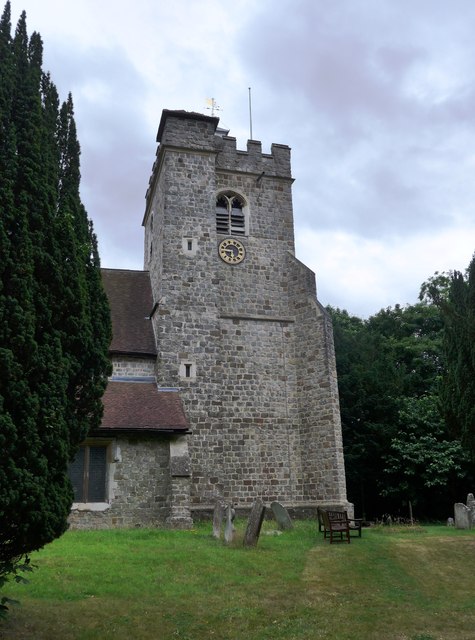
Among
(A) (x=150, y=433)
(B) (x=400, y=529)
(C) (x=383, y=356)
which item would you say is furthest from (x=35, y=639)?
(C) (x=383, y=356)

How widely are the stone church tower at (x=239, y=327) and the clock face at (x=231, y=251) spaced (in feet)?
0.13

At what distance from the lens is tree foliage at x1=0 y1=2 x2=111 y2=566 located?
7262 mm

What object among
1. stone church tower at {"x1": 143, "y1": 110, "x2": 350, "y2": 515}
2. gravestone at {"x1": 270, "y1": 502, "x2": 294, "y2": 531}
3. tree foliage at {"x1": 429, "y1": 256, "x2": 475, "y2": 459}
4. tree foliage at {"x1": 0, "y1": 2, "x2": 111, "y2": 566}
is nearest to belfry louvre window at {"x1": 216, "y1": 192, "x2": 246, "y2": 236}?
stone church tower at {"x1": 143, "y1": 110, "x2": 350, "y2": 515}

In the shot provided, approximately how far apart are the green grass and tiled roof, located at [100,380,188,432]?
11.0 feet

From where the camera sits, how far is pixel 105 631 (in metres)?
7.82

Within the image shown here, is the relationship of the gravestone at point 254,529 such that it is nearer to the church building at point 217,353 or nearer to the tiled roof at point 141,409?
the church building at point 217,353

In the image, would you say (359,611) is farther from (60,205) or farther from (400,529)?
(400,529)

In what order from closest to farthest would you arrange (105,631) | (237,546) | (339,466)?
(105,631)
(237,546)
(339,466)

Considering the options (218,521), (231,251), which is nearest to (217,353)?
(231,251)

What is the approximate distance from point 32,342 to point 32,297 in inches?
26.3

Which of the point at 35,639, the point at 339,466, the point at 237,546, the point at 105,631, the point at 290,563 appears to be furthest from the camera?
the point at 339,466

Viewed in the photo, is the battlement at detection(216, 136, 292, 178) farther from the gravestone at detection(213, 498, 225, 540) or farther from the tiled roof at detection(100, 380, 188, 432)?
the gravestone at detection(213, 498, 225, 540)

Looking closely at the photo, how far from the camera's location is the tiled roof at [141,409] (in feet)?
54.9

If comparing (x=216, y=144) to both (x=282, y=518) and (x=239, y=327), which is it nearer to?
(x=239, y=327)
